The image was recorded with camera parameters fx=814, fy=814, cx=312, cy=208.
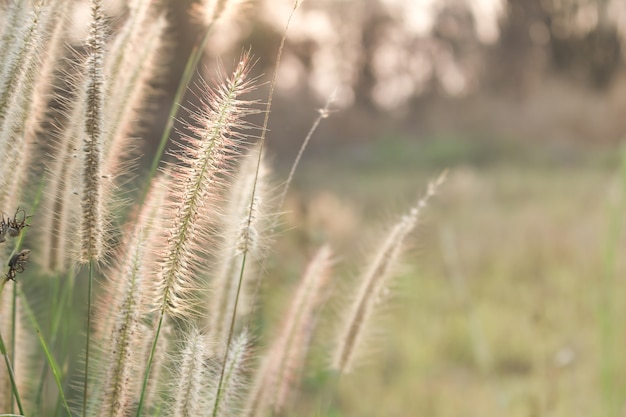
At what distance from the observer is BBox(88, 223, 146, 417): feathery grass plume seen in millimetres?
577

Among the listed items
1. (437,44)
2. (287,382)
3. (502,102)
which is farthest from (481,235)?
(437,44)

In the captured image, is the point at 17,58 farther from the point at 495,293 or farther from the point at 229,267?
the point at 495,293

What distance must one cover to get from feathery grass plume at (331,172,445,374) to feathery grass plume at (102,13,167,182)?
257 mm

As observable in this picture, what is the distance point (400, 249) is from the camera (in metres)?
0.79

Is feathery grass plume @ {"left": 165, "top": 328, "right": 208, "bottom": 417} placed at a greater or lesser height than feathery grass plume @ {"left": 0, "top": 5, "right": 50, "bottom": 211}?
lesser

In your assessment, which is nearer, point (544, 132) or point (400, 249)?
point (400, 249)

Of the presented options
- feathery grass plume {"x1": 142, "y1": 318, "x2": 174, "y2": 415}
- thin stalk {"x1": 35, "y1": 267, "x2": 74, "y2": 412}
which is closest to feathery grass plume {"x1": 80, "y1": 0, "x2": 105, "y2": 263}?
feathery grass plume {"x1": 142, "y1": 318, "x2": 174, "y2": 415}

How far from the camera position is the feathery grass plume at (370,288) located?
79cm

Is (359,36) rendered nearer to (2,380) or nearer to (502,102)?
(502,102)

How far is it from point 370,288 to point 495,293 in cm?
331

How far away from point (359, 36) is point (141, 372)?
41.9 feet

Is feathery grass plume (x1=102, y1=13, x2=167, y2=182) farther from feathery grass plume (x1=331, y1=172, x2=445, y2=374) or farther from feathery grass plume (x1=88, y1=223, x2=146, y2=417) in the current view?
feathery grass plume (x1=331, y1=172, x2=445, y2=374)

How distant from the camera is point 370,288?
31.9 inches

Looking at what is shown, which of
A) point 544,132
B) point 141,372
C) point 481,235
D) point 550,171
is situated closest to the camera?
point 141,372
